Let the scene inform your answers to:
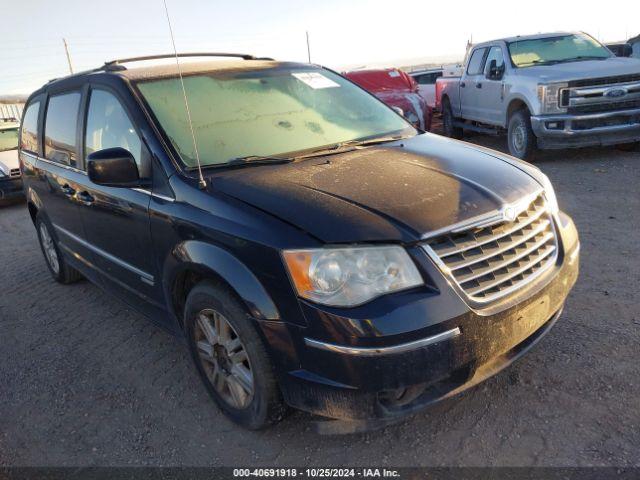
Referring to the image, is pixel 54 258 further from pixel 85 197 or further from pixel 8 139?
pixel 8 139

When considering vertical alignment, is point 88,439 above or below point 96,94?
below

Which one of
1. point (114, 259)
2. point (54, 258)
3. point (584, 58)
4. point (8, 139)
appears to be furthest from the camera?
point (8, 139)

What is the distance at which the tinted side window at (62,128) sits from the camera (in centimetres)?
379

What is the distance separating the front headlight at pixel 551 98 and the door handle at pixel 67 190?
259 inches

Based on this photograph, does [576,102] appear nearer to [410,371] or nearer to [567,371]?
[567,371]

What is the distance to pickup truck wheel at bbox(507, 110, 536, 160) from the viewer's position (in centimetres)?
818

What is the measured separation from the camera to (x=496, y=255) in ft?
7.57

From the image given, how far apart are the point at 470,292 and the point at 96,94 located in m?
2.67

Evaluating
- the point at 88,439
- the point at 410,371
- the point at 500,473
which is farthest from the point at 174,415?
the point at 500,473

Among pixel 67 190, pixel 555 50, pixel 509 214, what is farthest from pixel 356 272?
pixel 555 50

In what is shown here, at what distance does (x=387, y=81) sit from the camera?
1051 centimetres

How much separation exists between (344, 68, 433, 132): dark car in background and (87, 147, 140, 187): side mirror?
6159mm

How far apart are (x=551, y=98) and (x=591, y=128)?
0.71 metres

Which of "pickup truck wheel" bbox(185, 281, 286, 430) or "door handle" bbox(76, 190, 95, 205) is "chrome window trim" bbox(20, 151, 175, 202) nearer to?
"door handle" bbox(76, 190, 95, 205)
